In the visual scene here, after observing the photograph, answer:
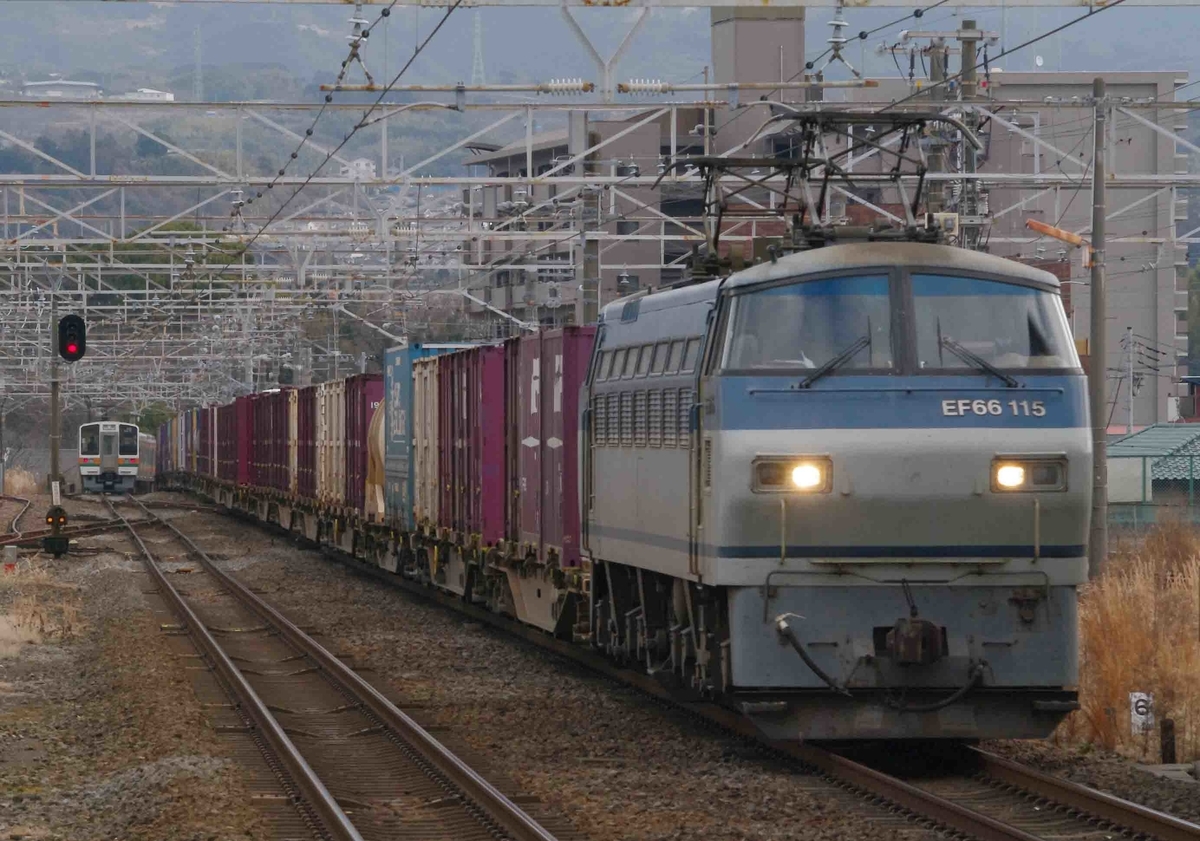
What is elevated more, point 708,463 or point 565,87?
point 565,87

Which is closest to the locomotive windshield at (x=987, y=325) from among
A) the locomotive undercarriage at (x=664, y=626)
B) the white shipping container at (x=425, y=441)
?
the locomotive undercarriage at (x=664, y=626)

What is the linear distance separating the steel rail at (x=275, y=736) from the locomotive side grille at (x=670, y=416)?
3.06m

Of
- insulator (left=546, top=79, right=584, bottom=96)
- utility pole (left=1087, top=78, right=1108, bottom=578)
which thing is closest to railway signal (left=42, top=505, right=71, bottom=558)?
insulator (left=546, top=79, right=584, bottom=96)

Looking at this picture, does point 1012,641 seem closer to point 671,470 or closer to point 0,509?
point 671,470

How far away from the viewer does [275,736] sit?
13.2 meters

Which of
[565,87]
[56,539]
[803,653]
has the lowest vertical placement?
[56,539]

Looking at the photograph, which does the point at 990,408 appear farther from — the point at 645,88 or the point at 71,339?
the point at 71,339

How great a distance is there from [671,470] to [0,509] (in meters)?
45.4

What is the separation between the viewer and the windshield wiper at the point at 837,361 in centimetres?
1079

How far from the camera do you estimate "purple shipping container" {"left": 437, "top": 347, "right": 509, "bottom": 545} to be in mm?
20250

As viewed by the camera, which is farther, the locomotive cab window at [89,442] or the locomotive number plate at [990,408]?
the locomotive cab window at [89,442]

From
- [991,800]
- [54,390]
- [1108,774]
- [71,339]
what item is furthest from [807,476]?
[54,390]

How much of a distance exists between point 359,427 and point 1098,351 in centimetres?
1500

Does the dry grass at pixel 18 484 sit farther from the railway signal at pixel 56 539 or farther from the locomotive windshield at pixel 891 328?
the locomotive windshield at pixel 891 328
